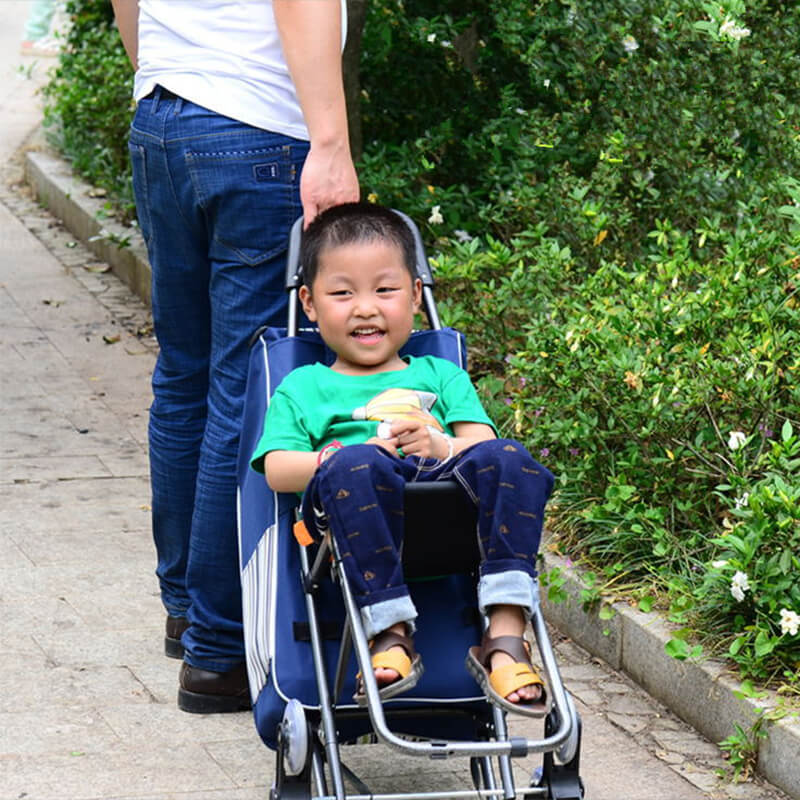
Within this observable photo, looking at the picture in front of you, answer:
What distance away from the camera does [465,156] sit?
777 centimetres

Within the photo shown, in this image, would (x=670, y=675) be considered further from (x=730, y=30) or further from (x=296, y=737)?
(x=730, y=30)

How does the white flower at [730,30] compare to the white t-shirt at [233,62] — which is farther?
the white flower at [730,30]

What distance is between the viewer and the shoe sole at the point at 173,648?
15.0 ft

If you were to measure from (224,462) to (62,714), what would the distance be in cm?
78

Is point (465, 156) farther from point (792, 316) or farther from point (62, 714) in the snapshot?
point (62, 714)

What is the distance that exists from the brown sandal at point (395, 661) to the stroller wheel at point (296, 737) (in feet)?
0.42

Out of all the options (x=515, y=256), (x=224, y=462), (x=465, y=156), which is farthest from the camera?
(x=465, y=156)

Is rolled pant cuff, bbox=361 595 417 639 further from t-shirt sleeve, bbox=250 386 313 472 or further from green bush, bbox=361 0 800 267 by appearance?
green bush, bbox=361 0 800 267

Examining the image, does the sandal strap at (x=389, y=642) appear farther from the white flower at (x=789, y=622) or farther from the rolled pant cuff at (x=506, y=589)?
the white flower at (x=789, y=622)

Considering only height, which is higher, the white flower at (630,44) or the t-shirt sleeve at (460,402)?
the white flower at (630,44)

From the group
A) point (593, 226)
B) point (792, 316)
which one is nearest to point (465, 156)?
Answer: point (593, 226)

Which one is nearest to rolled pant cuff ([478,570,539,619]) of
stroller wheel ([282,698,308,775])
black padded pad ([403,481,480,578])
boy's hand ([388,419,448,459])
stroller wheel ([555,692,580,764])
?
black padded pad ([403,481,480,578])

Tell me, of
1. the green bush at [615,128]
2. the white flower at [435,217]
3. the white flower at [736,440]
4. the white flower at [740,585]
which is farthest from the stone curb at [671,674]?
the white flower at [435,217]

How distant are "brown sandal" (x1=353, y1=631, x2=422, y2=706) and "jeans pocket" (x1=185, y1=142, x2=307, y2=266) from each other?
1135 millimetres
